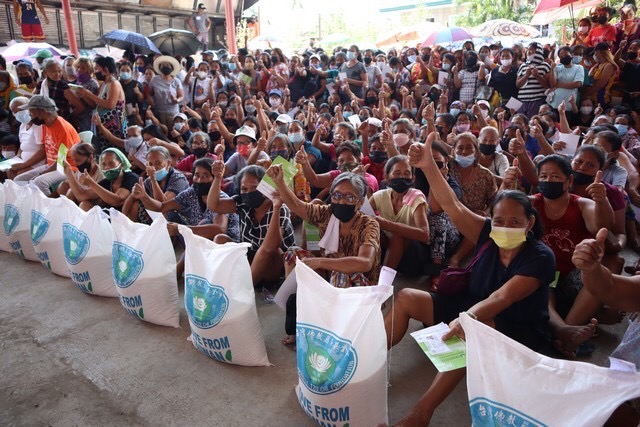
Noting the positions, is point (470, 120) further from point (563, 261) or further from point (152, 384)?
point (152, 384)

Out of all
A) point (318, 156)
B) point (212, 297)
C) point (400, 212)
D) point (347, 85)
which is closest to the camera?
point (212, 297)

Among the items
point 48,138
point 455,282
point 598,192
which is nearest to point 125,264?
point 455,282

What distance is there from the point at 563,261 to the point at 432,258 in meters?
0.98

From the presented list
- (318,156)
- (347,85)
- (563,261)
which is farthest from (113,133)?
(563,261)

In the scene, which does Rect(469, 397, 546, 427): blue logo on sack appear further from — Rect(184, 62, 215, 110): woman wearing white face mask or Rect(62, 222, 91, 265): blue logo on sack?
Rect(184, 62, 215, 110): woman wearing white face mask

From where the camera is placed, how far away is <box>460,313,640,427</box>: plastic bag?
1.38 metres

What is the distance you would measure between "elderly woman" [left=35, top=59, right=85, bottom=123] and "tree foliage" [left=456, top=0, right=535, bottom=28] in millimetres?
23622

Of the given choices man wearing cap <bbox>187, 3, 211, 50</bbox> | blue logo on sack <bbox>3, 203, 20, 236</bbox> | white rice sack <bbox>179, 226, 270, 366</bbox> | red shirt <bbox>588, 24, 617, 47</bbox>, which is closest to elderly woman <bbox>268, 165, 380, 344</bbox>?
white rice sack <bbox>179, 226, 270, 366</bbox>

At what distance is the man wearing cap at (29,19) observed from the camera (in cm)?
1265

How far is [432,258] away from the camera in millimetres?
3680

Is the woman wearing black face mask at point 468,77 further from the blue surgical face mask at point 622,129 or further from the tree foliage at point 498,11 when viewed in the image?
the tree foliage at point 498,11

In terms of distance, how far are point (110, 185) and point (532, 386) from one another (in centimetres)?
387

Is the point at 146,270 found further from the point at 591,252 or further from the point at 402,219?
the point at 591,252

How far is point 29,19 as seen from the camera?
12750mm
